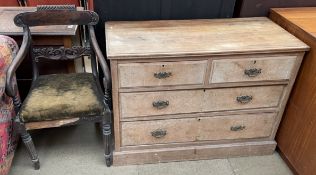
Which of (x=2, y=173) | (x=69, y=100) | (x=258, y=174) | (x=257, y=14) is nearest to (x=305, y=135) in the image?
(x=258, y=174)

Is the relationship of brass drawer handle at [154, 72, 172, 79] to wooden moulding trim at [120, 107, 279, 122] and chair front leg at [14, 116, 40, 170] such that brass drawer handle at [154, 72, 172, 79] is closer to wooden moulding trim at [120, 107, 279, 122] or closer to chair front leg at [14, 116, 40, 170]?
wooden moulding trim at [120, 107, 279, 122]

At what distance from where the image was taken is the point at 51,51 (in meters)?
1.61

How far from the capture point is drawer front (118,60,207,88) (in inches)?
55.4

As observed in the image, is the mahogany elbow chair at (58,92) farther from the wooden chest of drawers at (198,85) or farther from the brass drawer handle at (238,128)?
the brass drawer handle at (238,128)

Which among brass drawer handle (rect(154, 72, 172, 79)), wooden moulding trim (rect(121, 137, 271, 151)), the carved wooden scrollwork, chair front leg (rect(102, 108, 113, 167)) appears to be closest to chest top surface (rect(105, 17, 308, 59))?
brass drawer handle (rect(154, 72, 172, 79))

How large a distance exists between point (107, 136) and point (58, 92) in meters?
0.36

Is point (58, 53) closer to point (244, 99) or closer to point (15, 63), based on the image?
point (15, 63)

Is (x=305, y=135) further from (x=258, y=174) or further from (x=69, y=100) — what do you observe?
(x=69, y=100)

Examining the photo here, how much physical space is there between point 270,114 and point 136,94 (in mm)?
815

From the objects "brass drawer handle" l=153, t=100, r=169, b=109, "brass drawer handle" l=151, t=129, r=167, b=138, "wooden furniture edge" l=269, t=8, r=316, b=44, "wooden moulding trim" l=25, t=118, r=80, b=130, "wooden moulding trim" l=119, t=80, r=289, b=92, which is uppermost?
"wooden furniture edge" l=269, t=8, r=316, b=44

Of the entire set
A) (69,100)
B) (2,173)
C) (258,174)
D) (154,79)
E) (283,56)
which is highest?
(283,56)

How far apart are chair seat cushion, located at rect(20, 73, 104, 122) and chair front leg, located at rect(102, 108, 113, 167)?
0.05 m

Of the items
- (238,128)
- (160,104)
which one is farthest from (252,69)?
(160,104)

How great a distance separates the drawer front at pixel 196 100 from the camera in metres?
1.52
